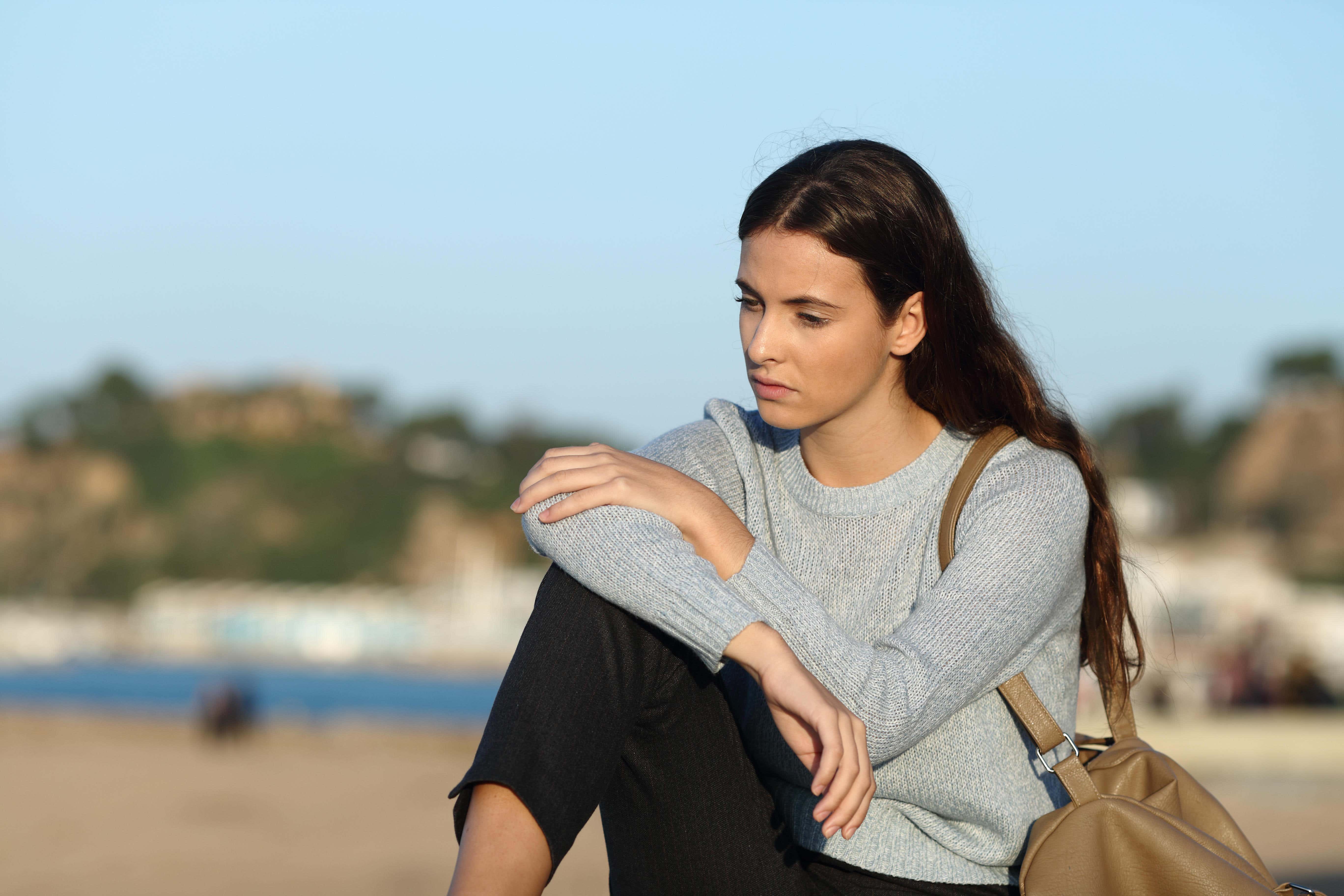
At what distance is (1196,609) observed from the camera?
1719 inches

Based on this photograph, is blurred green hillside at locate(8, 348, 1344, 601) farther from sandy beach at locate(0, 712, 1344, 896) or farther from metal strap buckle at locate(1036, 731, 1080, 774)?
metal strap buckle at locate(1036, 731, 1080, 774)

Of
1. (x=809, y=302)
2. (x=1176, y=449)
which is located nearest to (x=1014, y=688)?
(x=809, y=302)

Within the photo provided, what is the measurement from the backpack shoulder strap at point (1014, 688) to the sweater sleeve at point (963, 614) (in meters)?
0.02

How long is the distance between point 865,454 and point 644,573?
1.80ft

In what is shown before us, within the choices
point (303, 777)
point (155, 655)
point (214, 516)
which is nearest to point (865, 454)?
point (303, 777)

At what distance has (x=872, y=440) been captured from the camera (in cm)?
205

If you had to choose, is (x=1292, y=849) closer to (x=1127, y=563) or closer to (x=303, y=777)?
(x=1127, y=563)

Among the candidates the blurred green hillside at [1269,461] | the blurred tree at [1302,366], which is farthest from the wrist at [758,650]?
the blurred tree at [1302,366]

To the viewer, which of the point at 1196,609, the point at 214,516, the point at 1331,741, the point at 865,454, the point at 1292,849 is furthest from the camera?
the point at 214,516

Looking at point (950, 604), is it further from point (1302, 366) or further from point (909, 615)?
point (1302, 366)

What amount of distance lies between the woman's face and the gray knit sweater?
0.63 ft

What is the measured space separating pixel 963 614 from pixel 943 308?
1.73ft

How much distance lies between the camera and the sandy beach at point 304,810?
22.7 feet

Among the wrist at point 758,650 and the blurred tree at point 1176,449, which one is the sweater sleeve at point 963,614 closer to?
the wrist at point 758,650
